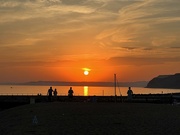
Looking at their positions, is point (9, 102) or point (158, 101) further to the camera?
point (9, 102)

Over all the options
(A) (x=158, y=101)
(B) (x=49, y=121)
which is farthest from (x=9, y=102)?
(B) (x=49, y=121)

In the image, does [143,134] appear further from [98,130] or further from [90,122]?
[90,122]

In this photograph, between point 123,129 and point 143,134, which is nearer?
point 143,134

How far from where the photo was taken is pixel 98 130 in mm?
21156

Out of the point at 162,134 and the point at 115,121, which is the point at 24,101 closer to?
the point at 115,121

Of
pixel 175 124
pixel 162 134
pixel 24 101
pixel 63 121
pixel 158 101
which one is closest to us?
pixel 162 134

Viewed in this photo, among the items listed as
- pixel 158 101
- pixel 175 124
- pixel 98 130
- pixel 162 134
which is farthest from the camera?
pixel 158 101

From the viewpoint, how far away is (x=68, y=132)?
20.8 metres

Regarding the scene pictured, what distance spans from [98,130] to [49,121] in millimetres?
5579

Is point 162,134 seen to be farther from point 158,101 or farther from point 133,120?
point 158,101

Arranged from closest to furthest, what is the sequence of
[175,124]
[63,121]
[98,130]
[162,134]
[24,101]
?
[162,134]
[98,130]
[175,124]
[63,121]
[24,101]

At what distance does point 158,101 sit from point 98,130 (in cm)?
3217

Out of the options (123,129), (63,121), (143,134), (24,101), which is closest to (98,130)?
(123,129)

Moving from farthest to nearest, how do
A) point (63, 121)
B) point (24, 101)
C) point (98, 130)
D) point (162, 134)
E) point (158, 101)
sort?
1. point (24, 101)
2. point (158, 101)
3. point (63, 121)
4. point (98, 130)
5. point (162, 134)
